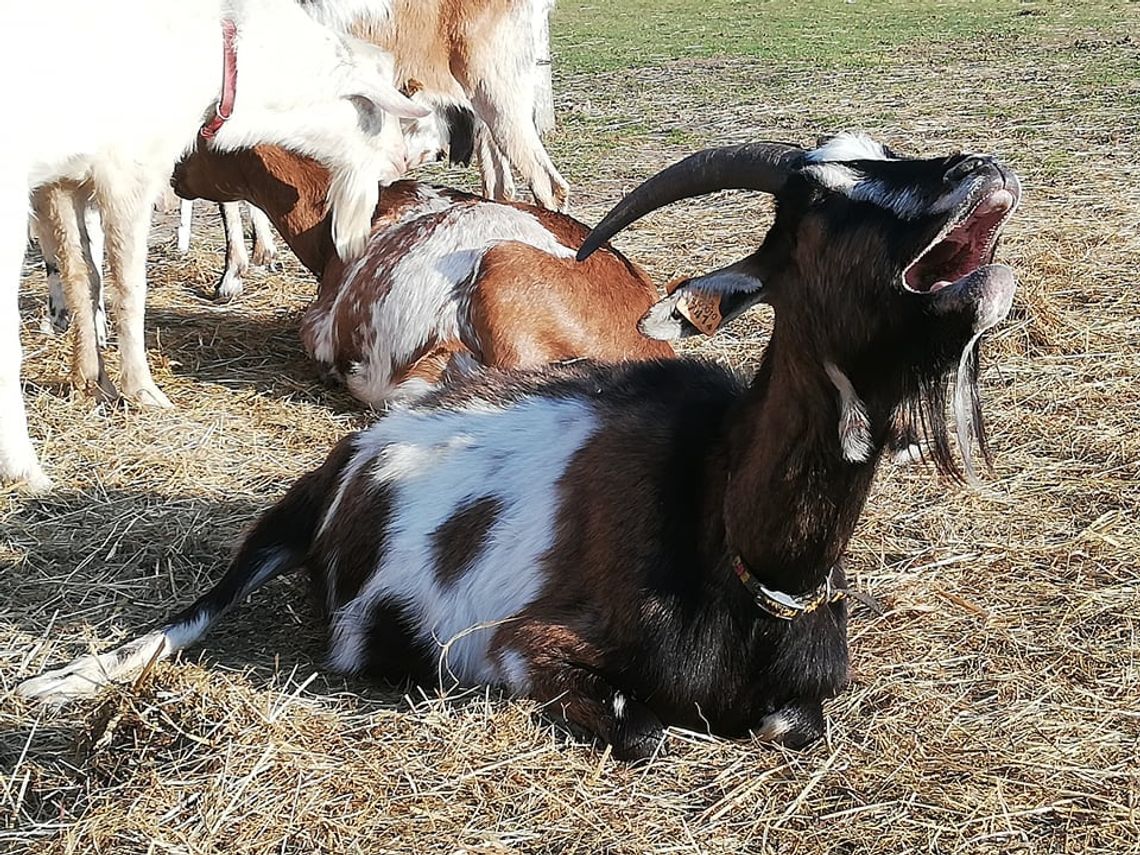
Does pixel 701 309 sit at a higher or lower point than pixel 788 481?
higher

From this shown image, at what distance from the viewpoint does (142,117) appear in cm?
502

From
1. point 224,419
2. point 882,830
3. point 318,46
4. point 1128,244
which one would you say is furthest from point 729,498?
point 1128,244

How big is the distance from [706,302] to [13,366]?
283 centimetres

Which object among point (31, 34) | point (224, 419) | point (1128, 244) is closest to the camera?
point (31, 34)

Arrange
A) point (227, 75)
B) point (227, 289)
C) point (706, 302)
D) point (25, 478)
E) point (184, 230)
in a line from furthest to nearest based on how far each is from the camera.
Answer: point (184, 230)
point (227, 289)
point (227, 75)
point (25, 478)
point (706, 302)

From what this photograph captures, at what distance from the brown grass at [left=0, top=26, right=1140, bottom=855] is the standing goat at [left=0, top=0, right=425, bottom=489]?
1.45 feet

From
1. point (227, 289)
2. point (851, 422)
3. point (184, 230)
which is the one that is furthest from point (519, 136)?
point (851, 422)

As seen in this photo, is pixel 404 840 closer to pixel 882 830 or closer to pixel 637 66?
pixel 882 830

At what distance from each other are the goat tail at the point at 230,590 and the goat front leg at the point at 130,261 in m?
1.74

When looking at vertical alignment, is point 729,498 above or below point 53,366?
above

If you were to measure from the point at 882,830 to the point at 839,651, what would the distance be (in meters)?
0.44

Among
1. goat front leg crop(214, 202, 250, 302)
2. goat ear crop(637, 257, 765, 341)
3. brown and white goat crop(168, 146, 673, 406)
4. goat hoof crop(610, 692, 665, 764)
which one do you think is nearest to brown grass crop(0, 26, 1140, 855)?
goat hoof crop(610, 692, 665, 764)

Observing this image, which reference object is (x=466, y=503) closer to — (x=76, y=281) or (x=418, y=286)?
(x=418, y=286)

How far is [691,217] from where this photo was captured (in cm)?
838
